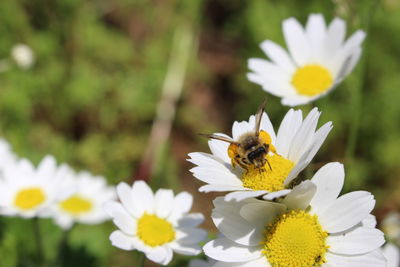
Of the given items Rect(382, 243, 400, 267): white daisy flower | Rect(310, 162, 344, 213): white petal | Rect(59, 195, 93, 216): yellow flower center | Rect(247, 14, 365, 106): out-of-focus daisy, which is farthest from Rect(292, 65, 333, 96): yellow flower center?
Rect(59, 195, 93, 216): yellow flower center

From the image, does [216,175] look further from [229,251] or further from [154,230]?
[154,230]

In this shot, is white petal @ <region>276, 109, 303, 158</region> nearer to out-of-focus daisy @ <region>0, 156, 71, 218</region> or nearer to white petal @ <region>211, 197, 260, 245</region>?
white petal @ <region>211, 197, 260, 245</region>

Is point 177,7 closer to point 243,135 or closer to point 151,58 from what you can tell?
point 151,58

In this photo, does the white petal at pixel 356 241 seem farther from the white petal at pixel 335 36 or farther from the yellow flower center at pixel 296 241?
the white petal at pixel 335 36

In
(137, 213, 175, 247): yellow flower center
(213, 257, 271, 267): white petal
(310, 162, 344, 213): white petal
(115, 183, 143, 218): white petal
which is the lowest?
(213, 257, 271, 267): white petal

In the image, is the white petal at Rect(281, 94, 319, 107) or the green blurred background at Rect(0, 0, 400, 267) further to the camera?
the green blurred background at Rect(0, 0, 400, 267)

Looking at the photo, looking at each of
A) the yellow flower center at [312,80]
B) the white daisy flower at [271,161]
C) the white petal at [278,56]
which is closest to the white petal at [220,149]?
the white daisy flower at [271,161]

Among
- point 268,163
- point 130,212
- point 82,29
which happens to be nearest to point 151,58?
point 82,29
